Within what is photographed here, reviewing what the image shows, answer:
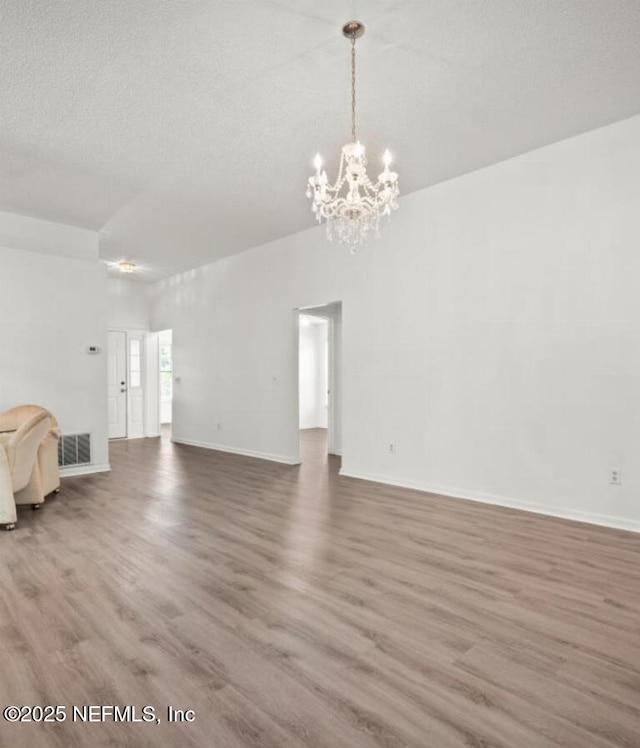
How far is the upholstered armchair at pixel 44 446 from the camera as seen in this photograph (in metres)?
4.67

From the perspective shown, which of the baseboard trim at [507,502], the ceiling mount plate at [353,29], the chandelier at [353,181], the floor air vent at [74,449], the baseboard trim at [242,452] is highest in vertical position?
the ceiling mount plate at [353,29]

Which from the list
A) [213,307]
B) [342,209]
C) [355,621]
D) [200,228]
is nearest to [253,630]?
[355,621]

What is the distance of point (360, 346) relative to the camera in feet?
18.4

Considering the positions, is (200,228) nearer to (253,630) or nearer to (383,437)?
(383,437)

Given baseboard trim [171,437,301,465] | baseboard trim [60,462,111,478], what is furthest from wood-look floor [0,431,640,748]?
baseboard trim [171,437,301,465]

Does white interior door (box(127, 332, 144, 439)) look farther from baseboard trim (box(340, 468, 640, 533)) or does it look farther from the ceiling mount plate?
the ceiling mount plate

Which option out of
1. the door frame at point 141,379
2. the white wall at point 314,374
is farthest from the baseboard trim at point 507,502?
the door frame at point 141,379

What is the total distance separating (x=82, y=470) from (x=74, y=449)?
290mm

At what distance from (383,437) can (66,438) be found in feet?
13.1

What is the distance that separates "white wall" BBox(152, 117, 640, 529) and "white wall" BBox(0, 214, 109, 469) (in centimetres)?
Answer: 258

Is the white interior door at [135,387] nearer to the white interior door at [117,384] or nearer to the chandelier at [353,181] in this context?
the white interior door at [117,384]

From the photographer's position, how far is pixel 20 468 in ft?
13.1

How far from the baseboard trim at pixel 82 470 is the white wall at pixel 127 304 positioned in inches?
151

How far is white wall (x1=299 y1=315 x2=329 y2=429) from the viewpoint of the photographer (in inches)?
417
